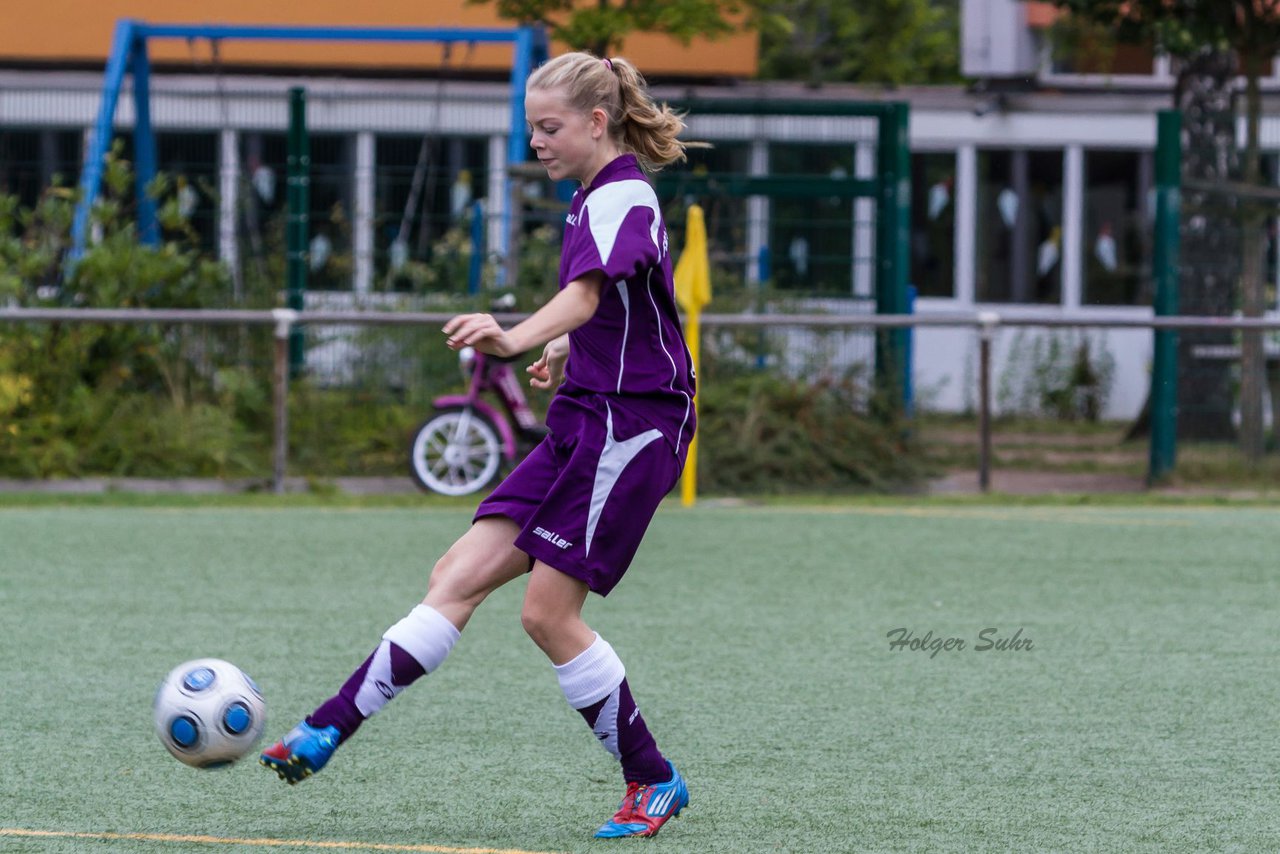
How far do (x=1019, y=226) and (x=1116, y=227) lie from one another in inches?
41.7

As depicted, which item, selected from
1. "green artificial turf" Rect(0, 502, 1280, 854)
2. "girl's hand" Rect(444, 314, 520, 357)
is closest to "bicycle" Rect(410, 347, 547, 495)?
"green artificial turf" Rect(0, 502, 1280, 854)

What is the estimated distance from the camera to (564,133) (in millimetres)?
4078

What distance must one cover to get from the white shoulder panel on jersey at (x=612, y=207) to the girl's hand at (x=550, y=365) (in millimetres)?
436

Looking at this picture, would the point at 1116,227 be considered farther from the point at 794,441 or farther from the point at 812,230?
the point at 794,441

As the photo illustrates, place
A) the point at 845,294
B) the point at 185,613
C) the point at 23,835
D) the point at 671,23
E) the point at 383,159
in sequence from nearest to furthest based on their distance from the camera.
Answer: the point at 23,835
the point at 185,613
the point at 845,294
the point at 671,23
the point at 383,159

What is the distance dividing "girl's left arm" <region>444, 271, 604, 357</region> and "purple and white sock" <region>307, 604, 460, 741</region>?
2.24 ft

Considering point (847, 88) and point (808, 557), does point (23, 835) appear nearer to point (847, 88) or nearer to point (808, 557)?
point (808, 557)

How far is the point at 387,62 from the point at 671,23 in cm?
633

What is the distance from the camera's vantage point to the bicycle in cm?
1194

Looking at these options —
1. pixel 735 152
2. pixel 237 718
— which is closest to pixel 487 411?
pixel 735 152

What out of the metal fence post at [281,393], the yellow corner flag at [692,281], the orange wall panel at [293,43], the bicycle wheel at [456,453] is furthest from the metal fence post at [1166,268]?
the orange wall panel at [293,43]

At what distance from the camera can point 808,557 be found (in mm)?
9258

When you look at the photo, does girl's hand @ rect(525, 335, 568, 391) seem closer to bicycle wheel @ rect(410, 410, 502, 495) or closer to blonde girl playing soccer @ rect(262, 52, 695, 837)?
blonde girl playing soccer @ rect(262, 52, 695, 837)

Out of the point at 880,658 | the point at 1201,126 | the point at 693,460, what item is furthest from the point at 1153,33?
the point at 880,658
